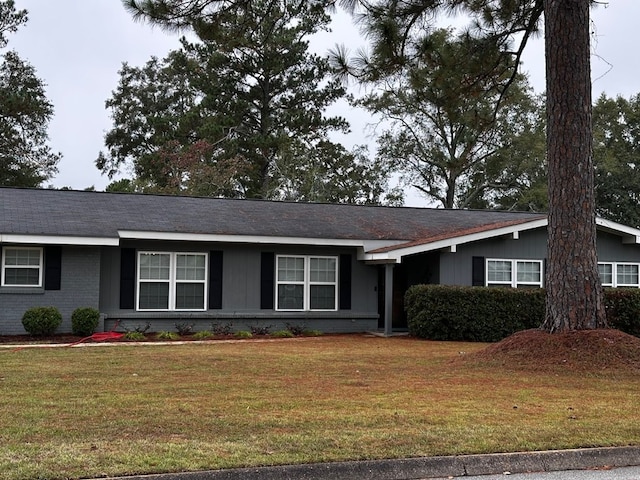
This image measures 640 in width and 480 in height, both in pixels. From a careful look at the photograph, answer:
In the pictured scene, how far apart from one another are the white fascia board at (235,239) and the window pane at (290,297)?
1.31 metres

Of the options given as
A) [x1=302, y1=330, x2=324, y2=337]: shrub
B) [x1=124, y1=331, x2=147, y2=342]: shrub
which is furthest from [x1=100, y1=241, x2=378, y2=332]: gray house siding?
[x1=124, y1=331, x2=147, y2=342]: shrub

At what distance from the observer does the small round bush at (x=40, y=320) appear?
16.1 m

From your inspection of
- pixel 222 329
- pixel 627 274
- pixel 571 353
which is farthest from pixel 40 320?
pixel 627 274

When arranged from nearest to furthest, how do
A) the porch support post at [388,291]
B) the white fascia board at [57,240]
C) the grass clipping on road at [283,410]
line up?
the grass clipping on road at [283,410]
the white fascia board at [57,240]
the porch support post at [388,291]

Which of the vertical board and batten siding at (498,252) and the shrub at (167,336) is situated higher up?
the vertical board and batten siding at (498,252)

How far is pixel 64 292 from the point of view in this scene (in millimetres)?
16766

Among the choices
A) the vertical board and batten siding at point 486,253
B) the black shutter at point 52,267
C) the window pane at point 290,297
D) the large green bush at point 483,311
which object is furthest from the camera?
the window pane at point 290,297

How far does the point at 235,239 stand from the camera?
17.9 m

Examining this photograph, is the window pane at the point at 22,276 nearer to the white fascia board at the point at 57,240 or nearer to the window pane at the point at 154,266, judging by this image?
the white fascia board at the point at 57,240

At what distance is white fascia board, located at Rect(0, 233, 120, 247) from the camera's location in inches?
621

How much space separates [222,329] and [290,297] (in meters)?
2.02

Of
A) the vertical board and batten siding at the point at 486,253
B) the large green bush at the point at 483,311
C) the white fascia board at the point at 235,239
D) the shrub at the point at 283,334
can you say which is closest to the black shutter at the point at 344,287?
the white fascia board at the point at 235,239

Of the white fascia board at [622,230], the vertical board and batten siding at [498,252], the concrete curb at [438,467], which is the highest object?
the white fascia board at [622,230]

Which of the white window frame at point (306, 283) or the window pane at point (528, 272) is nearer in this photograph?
the white window frame at point (306, 283)
